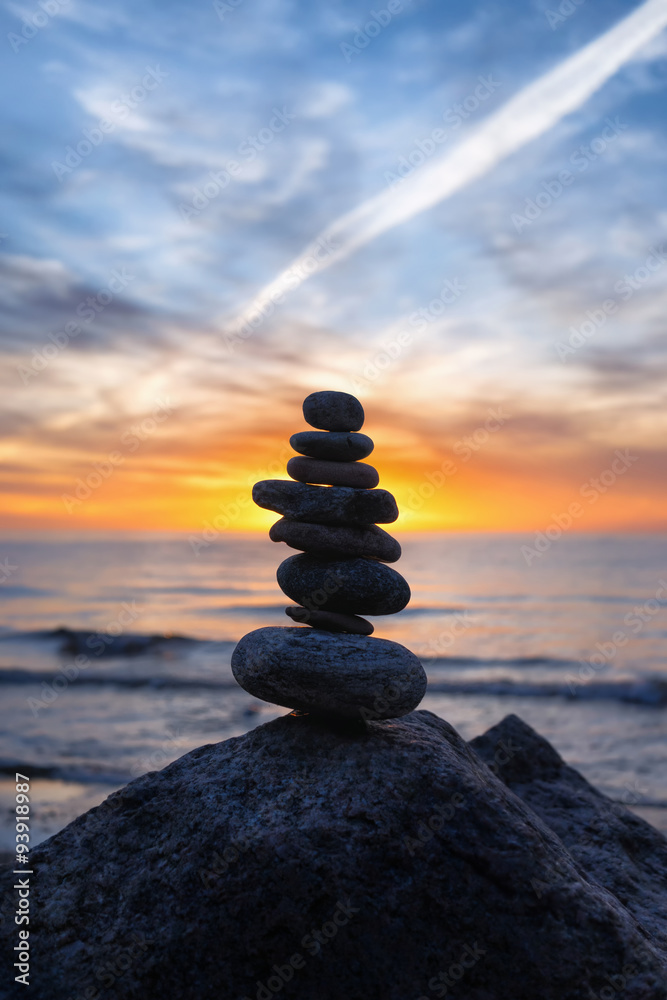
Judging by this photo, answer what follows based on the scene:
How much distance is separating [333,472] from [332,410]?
21.1 inches

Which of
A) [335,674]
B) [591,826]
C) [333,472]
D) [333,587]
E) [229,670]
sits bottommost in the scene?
[591,826]

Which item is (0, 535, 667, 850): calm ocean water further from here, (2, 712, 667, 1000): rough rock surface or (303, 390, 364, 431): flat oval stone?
(303, 390, 364, 431): flat oval stone

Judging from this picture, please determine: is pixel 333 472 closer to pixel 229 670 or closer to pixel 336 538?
pixel 336 538

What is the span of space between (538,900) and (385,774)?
1176 millimetres

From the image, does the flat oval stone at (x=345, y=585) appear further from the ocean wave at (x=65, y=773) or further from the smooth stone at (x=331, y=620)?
the ocean wave at (x=65, y=773)

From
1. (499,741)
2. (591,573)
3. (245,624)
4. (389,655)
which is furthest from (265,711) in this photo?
(591,573)

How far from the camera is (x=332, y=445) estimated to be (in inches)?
229

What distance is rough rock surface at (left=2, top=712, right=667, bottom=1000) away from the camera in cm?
410

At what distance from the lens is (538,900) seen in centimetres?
423

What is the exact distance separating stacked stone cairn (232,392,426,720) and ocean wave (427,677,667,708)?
15.6m

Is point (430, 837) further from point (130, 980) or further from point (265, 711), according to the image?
point (265, 711)

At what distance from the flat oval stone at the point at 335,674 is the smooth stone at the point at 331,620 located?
379 mm

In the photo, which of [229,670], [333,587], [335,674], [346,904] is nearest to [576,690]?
[229,670]

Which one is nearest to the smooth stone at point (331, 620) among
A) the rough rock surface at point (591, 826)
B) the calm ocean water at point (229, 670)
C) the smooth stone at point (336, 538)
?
the smooth stone at point (336, 538)
